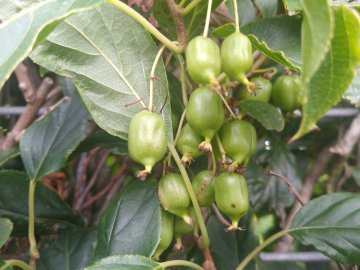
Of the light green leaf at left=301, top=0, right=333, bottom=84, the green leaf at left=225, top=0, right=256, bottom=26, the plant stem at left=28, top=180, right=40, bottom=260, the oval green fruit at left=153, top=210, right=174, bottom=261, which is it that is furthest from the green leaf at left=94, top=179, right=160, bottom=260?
the green leaf at left=225, top=0, right=256, bottom=26

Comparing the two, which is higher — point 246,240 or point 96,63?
point 96,63

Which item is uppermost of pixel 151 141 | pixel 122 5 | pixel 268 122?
pixel 122 5

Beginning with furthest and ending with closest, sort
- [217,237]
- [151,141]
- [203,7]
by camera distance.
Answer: [217,237] < [203,7] < [151,141]

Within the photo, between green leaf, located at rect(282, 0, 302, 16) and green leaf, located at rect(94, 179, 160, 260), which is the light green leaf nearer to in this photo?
green leaf, located at rect(282, 0, 302, 16)

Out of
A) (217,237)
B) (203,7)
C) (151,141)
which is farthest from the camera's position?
(217,237)

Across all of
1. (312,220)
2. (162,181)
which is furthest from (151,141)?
(312,220)

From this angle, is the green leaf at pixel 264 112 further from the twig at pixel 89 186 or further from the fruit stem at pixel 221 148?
the twig at pixel 89 186

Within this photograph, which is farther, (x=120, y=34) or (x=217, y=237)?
(x=217, y=237)

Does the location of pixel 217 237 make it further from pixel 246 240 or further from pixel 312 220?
pixel 312 220
